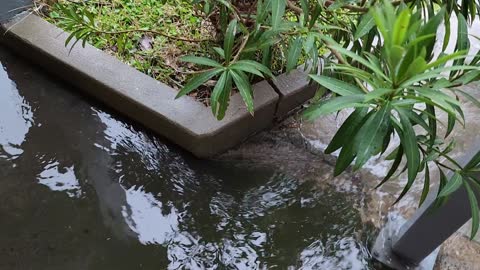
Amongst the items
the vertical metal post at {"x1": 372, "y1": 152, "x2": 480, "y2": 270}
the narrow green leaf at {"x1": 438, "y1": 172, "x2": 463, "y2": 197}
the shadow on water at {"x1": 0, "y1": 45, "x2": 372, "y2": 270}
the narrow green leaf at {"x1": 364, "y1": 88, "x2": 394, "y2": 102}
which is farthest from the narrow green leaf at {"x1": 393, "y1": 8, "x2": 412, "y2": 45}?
the shadow on water at {"x1": 0, "y1": 45, "x2": 372, "y2": 270}

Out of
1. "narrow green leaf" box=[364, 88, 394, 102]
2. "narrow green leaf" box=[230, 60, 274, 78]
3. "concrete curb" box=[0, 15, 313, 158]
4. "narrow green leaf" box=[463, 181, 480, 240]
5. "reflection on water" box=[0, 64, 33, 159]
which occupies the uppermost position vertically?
"narrow green leaf" box=[364, 88, 394, 102]

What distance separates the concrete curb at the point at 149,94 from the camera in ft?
7.37

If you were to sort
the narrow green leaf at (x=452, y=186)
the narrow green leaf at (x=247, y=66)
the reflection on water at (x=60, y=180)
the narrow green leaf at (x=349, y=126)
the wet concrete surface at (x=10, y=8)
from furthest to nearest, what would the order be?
the wet concrete surface at (x=10, y=8)
the reflection on water at (x=60, y=180)
the narrow green leaf at (x=247, y=66)
the narrow green leaf at (x=452, y=186)
the narrow green leaf at (x=349, y=126)

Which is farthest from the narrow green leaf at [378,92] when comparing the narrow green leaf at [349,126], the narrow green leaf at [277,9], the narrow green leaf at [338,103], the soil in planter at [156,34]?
the soil in planter at [156,34]

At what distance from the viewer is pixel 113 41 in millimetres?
2633

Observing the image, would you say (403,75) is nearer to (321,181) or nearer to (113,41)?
(321,181)

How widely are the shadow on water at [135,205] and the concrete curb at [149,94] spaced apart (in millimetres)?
100

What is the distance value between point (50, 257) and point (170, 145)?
76cm

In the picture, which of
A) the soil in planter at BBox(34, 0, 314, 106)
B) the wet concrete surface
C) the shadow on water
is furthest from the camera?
the wet concrete surface

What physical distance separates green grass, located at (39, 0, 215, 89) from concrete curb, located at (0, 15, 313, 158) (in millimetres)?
134

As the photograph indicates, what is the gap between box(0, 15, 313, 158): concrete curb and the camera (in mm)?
2245

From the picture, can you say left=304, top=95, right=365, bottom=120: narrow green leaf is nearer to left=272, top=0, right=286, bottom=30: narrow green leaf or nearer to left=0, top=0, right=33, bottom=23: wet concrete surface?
left=272, top=0, right=286, bottom=30: narrow green leaf

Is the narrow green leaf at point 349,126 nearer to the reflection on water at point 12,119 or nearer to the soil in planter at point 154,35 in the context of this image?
the soil in planter at point 154,35

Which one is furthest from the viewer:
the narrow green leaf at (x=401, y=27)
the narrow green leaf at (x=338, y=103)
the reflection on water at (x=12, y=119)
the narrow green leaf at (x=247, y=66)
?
the reflection on water at (x=12, y=119)
